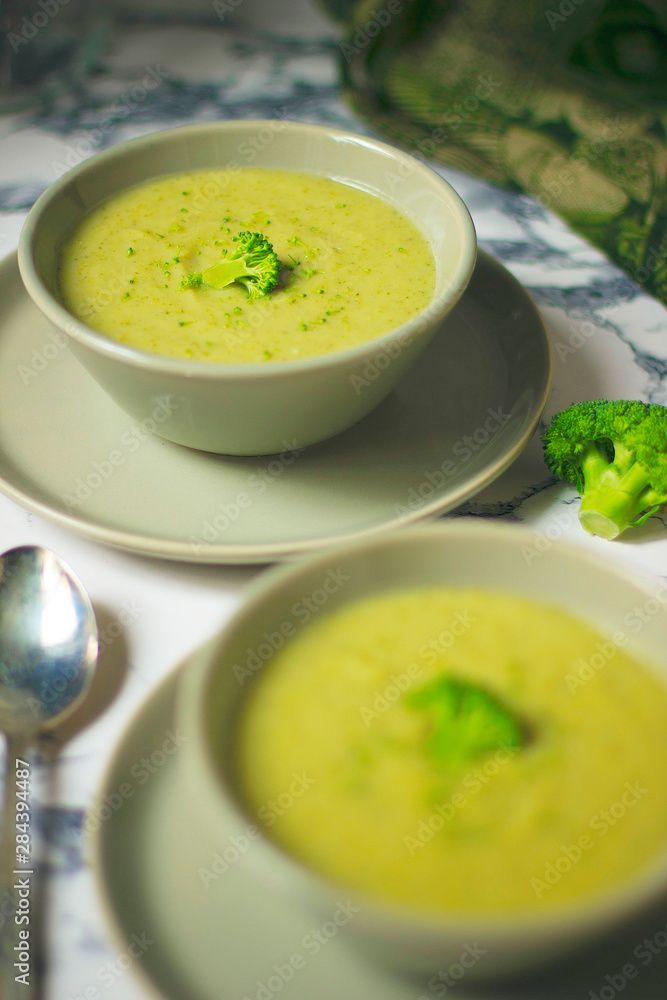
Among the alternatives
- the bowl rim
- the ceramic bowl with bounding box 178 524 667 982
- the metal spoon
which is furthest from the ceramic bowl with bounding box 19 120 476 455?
the ceramic bowl with bounding box 178 524 667 982

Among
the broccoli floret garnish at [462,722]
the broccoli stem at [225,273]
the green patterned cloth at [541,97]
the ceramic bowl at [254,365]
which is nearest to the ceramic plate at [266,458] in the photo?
the ceramic bowl at [254,365]

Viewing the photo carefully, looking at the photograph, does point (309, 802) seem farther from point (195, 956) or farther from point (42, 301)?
point (42, 301)

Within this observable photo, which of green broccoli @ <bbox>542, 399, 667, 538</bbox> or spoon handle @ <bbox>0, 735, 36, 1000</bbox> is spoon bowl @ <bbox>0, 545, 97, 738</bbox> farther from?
green broccoli @ <bbox>542, 399, 667, 538</bbox>

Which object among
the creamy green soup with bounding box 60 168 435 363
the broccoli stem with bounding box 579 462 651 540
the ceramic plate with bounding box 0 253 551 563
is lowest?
the broccoli stem with bounding box 579 462 651 540

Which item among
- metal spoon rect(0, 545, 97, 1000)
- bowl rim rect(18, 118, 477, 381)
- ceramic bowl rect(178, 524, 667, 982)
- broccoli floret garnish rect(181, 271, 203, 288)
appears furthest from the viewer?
broccoli floret garnish rect(181, 271, 203, 288)

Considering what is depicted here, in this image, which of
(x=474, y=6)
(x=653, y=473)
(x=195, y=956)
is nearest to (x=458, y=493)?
(x=653, y=473)

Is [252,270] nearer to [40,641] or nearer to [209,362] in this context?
[209,362]
